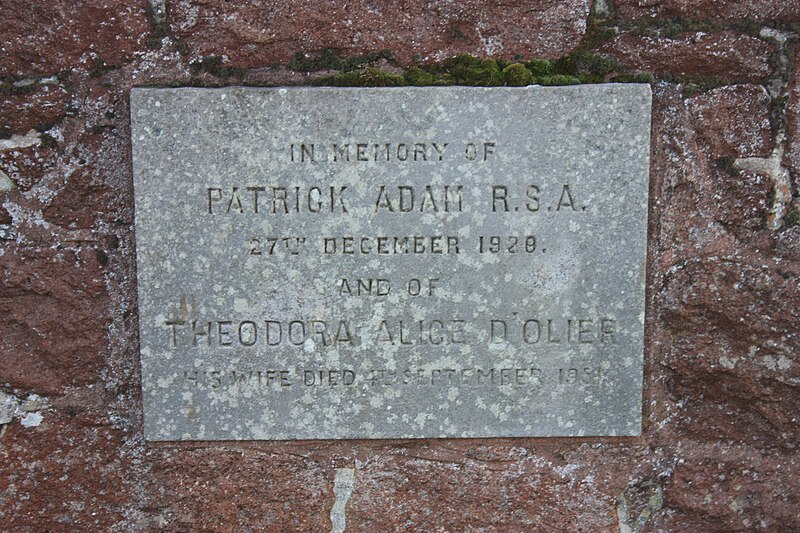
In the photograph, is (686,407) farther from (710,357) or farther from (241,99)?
(241,99)

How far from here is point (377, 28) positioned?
1.64 m

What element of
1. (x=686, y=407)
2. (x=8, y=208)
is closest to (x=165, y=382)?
(x=8, y=208)

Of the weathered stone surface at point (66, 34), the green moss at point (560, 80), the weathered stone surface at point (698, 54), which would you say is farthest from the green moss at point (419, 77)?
the weathered stone surface at point (66, 34)

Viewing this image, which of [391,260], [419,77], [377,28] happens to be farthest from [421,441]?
[377,28]

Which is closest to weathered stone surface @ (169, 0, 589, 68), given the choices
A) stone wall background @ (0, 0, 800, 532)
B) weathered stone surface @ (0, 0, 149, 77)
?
stone wall background @ (0, 0, 800, 532)

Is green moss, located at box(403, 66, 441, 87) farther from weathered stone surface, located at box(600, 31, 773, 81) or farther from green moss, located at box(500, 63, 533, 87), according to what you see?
weathered stone surface, located at box(600, 31, 773, 81)

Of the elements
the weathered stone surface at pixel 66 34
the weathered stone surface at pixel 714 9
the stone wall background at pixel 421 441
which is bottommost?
the stone wall background at pixel 421 441

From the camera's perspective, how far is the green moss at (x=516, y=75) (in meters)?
1.61

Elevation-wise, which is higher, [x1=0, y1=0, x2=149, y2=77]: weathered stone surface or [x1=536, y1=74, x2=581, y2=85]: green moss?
[x1=0, y1=0, x2=149, y2=77]: weathered stone surface

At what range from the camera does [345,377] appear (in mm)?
1699

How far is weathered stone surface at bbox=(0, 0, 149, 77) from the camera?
5.23 feet

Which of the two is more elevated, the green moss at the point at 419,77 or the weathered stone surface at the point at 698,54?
the weathered stone surface at the point at 698,54

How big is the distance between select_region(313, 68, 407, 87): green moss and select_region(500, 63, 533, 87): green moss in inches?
10.5

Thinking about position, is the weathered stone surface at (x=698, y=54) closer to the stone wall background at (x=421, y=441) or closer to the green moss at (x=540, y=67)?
the stone wall background at (x=421, y=441)
